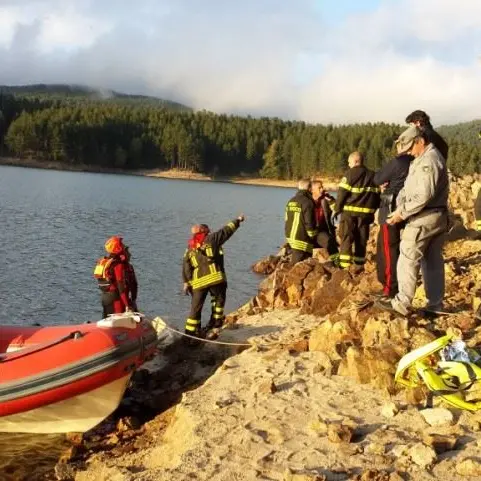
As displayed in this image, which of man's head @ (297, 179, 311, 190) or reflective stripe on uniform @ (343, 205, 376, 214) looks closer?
reflective stripe on uniform @ (343, 205, 376, 214)

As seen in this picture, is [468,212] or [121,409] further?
[468,212]

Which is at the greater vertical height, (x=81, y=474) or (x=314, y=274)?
(x=314, y=274)

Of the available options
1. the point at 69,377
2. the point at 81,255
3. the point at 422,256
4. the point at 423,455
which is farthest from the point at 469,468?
the point at 81,255

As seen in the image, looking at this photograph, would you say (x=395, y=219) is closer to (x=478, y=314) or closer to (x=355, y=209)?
(x=478, y=314)

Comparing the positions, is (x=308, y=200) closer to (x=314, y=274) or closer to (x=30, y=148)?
(x=314, y=274)

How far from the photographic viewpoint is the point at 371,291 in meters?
7.27

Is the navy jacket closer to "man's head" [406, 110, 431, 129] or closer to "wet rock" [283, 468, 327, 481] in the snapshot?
"man's head" [406, 110, 431, 129]

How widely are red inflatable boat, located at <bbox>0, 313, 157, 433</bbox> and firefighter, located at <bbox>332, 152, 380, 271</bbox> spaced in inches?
133

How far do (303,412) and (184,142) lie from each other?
3764 inches

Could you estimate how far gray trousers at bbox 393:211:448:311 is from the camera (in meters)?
5.74

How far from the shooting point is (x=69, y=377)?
6.40 m

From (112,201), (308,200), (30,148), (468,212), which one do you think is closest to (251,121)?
(30,148)

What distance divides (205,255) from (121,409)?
231cm

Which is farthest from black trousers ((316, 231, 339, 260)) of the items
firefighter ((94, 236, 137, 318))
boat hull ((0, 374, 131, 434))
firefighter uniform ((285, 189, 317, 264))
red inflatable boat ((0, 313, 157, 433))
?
boat hull ((0, 374, 131, 434))
